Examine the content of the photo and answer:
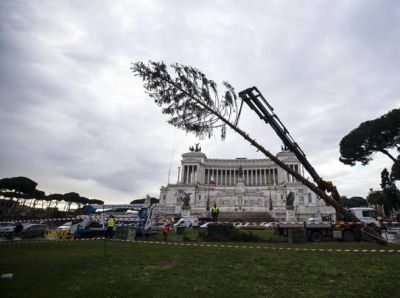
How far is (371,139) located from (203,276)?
36.0m

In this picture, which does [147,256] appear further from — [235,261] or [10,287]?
[10,287]

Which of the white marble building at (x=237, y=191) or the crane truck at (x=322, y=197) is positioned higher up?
the white marble building at (x=237, y=191)

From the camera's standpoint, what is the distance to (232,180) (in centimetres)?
11100

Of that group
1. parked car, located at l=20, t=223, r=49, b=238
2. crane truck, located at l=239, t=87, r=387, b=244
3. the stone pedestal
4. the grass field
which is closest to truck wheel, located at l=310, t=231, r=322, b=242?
crane truck, located at l=239, t=87, r=387, b=244

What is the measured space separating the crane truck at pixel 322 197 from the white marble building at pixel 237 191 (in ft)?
121

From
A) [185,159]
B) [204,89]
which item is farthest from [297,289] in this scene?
[185,159]

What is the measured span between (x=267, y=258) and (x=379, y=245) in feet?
33.1

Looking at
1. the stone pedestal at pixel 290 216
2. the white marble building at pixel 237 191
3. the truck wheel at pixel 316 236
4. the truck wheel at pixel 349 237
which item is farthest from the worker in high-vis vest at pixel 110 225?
the white marble building at pixel 237 191

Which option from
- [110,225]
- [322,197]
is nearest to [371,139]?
[322,197]

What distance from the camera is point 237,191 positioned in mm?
75250

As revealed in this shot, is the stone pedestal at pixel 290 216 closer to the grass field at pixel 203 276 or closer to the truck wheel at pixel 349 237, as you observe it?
the truck wheel at pixel 349 237

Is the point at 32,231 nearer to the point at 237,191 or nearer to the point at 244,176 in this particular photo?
the point at 237,191

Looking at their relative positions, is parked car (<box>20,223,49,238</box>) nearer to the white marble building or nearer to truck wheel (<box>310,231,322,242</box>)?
truck wheel (<box>310,231,322,242</box>)

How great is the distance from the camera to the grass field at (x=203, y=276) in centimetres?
626
